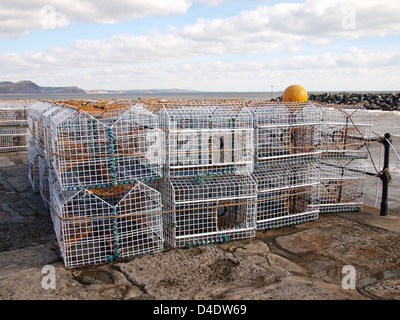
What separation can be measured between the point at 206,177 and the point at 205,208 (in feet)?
2.10

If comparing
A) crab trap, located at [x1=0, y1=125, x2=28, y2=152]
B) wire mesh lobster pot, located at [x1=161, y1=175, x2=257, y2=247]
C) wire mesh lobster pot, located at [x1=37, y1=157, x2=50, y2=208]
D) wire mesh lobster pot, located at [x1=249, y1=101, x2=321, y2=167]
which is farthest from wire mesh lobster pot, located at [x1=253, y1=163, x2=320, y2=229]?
crab trap, located at [x1=0, y1=125, x2=28, y2=152]

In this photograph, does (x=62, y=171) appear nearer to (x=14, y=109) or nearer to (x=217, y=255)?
(x=217, y=255)

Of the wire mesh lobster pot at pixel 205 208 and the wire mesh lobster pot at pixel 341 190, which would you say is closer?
the wire mesh lobster pot at pixel 205 208

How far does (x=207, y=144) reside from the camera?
784 cm

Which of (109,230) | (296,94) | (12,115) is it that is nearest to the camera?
(109,230)

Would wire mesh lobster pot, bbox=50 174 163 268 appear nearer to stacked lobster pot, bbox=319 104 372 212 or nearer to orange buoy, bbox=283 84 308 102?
stacked lobster pot, bbox=319 104 372 212

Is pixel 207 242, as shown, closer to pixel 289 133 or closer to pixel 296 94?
pixel 289 133

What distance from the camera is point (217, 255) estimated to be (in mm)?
6941

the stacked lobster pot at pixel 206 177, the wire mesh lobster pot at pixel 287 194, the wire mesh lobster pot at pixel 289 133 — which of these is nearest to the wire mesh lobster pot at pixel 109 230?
the stacked lobster pot at pixel 206 177

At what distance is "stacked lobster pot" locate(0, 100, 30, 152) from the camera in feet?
60.4

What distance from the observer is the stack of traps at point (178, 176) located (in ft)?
22.5

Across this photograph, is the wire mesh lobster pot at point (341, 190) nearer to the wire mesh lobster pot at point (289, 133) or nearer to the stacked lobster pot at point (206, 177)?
the wire mesh lobster pot at point (289, 133)

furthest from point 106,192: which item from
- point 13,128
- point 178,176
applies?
point 13,128
